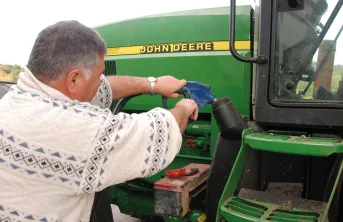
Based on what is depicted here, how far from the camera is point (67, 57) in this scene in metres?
1.22

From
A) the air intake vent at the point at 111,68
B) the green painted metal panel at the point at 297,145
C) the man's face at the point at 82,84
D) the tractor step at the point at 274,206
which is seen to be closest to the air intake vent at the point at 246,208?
the tractor step at the point at 274,206

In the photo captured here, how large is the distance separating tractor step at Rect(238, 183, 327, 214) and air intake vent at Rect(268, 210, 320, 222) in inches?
2.1

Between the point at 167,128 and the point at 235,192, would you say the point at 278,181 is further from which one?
the point at 167,128

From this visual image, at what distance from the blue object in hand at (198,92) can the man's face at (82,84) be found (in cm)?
51

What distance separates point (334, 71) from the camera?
1.58 m

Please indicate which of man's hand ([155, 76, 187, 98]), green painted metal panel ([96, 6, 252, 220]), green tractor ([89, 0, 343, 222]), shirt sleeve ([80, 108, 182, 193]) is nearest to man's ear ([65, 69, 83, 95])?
shirt sleeve ([80, 108, 182, 193])

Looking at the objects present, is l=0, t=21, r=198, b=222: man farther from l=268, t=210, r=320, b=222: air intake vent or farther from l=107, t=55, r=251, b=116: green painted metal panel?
l=107, t=55, r=251, b=116: green painted metal panel

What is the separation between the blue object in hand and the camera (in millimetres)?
1718

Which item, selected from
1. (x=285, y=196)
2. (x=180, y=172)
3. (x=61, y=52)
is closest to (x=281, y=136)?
(x=285, y=196)

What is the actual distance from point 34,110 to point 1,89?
7.15ft

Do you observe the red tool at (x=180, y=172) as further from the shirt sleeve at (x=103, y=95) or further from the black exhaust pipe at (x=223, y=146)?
the shirt sleeve at (x=103, y=95)

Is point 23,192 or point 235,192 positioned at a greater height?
point 23,192

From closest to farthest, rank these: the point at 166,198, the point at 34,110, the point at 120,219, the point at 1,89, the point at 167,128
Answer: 1. the point at 34,110
2. the point at 167,128
3. the point at 166,198
4. the point at 1,89
5. the point at 120,219

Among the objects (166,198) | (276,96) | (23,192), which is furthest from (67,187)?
(276,96)
